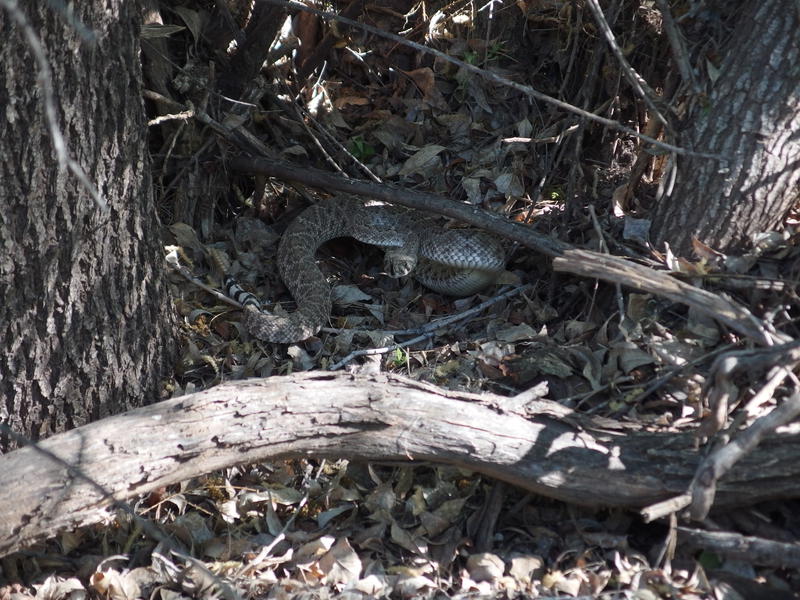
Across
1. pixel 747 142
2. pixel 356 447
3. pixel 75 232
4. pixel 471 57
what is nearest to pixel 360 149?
pixel 471 57

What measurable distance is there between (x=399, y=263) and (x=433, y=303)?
369 millimetres

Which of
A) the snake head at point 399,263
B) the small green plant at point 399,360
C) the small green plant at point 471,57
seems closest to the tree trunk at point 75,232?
the small green plant at point 399,360

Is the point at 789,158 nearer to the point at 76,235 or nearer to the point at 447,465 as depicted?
the point at 447,465

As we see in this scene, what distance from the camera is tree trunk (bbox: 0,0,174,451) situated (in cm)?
335

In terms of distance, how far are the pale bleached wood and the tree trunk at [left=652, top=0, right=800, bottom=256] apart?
129 centimetres

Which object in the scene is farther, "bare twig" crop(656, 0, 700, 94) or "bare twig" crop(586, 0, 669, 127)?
"bare twig" crop(656, 0, 700, 94)

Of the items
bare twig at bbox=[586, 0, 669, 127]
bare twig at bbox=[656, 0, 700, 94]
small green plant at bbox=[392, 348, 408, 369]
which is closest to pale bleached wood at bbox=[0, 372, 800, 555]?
small green plant at bbox=[392, 348, 408, 369]

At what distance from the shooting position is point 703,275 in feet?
13.3

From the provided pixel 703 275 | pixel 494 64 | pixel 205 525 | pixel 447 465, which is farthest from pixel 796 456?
pixel 494 64

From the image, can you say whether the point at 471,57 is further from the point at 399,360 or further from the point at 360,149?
the point at 399,360

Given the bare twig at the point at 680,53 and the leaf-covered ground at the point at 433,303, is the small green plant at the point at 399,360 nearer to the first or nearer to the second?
the leaf-covered ground at the point at 433,303

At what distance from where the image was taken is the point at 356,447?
11.9ft

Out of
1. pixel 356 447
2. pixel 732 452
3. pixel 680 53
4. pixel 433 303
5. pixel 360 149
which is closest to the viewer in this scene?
pixel 732 452

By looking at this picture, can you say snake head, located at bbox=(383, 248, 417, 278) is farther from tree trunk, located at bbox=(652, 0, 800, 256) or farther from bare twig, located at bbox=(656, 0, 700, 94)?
bare twig, located at bbox=(656, 0, 700, 94)
